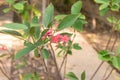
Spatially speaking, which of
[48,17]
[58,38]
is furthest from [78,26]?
[48,17]

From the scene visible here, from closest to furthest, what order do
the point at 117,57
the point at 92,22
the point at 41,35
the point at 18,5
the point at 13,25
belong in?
the point at 13,25
the point at 41,35
the point at 117,57
the point at 18,5
the point at 92,22

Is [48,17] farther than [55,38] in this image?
No

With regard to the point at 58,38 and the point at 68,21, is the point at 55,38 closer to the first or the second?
the point at 58,38

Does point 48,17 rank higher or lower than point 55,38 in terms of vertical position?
higher

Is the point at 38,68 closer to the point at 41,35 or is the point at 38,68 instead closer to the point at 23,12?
the point at 23,12

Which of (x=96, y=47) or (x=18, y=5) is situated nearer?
(x=18, y=5)

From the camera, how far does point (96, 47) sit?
5.51 meters

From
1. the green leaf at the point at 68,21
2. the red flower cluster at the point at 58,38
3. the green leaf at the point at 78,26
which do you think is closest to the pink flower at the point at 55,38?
the red flower cluster at the point at 58,38

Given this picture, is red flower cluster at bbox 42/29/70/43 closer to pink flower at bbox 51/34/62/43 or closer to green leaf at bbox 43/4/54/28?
pink flower at bbox 51/34/62/43

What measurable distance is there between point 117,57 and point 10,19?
4.24 meters

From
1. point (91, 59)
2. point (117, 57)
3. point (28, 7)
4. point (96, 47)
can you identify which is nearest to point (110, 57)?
point (117, 57)

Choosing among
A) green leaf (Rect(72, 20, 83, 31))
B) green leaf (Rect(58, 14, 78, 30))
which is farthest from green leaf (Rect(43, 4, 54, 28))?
green leaf (Rect(72, 20, 83, 31))

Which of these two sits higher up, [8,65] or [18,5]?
[18,5]

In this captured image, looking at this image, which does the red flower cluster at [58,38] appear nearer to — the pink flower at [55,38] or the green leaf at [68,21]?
the pink flower at [55,38]
